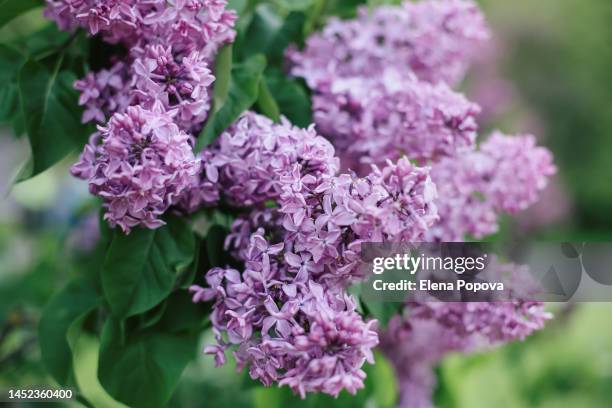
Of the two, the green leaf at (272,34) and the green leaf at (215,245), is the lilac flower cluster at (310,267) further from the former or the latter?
the green leaf at (272,34)

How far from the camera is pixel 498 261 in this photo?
652 mm

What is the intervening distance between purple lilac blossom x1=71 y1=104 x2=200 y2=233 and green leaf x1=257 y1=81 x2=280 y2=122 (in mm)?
144

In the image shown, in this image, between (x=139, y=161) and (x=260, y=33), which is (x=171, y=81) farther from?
(x=260, y=33)

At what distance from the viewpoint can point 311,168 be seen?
498 mm

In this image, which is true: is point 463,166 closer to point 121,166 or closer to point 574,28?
point 121,166

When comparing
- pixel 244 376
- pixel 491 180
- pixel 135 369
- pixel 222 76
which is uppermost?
pixel 222 76

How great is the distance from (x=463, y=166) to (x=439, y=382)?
1.18 feet

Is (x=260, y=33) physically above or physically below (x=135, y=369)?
above

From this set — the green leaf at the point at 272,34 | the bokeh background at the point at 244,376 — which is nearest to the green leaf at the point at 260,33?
the green leaf at the point at 272,34

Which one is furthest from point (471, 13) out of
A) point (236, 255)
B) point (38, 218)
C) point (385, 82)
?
point (38, 218)

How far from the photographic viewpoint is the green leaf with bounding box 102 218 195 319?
56 centimetres

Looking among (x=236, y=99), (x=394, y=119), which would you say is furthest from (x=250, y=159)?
(x=394, y=119)

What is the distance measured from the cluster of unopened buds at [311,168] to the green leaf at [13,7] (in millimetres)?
22

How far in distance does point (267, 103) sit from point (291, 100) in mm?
57
